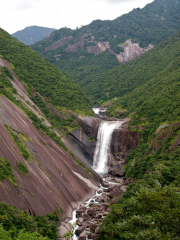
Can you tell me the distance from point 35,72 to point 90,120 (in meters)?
19.2

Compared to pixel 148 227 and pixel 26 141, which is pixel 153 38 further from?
pixel 148 227

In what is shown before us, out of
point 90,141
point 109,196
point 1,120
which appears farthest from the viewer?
point 90,141

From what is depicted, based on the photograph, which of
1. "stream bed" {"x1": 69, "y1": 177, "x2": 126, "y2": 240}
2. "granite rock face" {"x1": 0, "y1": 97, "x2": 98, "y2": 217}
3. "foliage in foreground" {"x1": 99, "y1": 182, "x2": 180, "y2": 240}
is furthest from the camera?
"stream bed" {"x1": 69, "y1": 177, "x2": 126, "y2": 240}

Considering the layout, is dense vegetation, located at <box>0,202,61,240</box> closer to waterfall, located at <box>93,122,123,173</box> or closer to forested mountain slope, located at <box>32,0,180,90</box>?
waterfall, located at <box>93,122,123,173</box>

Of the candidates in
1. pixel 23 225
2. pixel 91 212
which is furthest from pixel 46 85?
pixel 23 225

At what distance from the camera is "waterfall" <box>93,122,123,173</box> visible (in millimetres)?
50594

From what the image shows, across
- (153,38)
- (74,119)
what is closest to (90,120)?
(74,119)

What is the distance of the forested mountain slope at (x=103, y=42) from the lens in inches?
4811

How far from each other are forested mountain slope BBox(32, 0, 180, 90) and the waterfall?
55.2 m

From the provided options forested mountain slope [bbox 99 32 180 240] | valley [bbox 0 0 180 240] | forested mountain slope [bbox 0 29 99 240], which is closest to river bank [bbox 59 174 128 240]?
valley [bbox 0 0 180 240]

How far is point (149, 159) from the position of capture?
3744cm

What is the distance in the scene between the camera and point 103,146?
52.4 m

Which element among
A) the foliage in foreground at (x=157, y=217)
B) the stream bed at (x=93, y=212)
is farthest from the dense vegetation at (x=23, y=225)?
the foliage in foreground at (x=157, y=217)

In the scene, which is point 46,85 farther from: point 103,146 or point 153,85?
point 153,85
